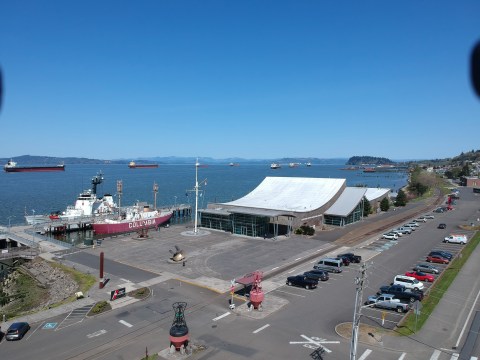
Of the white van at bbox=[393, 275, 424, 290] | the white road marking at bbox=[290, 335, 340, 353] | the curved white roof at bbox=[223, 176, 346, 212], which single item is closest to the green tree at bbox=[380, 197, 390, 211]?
the curved white roof at bbox=[223, 176, 346, 212]

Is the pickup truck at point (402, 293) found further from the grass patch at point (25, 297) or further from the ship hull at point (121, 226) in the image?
the ship hull at point (121, 226)

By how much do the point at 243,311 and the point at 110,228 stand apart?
4457 centimetres

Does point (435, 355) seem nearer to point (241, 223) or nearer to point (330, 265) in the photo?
point (330, 265)

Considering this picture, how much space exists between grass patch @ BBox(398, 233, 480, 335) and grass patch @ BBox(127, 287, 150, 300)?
20118mm

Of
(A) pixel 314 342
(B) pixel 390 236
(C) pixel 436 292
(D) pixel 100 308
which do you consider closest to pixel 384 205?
(B) pixel 390 236

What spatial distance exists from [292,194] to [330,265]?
33567 mm

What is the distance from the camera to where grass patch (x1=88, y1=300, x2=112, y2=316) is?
28.0 meters

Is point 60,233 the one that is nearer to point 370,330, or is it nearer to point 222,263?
point 222,263

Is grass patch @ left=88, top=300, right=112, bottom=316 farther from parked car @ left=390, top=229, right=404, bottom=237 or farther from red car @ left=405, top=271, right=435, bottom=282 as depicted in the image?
parked car @ left=390, top=229, right=404, bottom=237

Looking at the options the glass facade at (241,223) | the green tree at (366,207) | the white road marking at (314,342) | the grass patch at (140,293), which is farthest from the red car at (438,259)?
the green tree at (366,207)

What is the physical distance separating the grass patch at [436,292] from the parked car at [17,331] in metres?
25.3

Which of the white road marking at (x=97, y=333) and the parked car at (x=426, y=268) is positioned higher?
the parked car at (x=426, y=268)

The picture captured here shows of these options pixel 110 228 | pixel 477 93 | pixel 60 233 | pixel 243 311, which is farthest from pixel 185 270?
pixel 60 233

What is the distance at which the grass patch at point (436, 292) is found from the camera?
84.3ft
